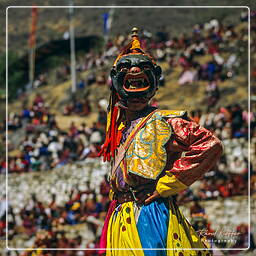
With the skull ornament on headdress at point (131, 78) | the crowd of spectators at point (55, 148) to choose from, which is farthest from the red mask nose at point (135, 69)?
the crowd of spectators at point (55, 148)

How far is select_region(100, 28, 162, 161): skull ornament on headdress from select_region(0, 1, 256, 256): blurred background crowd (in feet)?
4.92

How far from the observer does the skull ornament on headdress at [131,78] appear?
6141 mm

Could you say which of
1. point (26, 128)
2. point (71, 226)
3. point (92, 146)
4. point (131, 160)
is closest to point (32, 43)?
point (26, 128)

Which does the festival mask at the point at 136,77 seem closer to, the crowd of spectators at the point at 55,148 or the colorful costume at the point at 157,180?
the colorful costume at the point at 157,180

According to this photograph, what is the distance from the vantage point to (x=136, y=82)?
20.2ft

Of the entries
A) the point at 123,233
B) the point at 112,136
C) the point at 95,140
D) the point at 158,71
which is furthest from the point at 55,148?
the point at 123,233

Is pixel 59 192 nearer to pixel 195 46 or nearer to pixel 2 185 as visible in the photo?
pixel 2 185

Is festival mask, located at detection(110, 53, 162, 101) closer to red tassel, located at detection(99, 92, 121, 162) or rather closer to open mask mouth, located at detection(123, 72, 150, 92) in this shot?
open mask mouth, located at detection(123, 72, 150, 92)

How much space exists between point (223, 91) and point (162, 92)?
10.4 ft

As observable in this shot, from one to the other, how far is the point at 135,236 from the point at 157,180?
0.42 metres

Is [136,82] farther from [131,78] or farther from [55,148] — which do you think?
[55,148]

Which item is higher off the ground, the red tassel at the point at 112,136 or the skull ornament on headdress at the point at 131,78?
the skull ornament on headdress at the point at 131,78

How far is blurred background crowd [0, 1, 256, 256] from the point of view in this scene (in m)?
17.4

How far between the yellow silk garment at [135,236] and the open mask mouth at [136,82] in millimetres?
849
